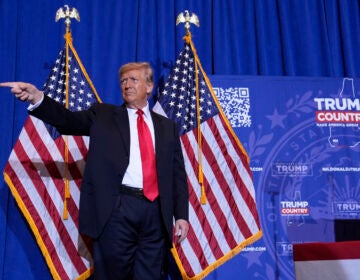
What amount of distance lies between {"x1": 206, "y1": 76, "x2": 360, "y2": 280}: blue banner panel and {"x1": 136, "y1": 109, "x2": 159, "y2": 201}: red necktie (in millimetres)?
1110

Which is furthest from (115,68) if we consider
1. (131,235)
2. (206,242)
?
(131,235)

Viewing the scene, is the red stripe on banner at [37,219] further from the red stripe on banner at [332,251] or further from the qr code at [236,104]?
the red stripe on banner at [332,251]

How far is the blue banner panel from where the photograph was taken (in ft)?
10.1

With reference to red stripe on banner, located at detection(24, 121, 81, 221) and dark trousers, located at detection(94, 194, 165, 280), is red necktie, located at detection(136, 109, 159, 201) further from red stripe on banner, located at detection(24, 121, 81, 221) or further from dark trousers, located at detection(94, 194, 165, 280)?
red stripe on banner, located at detection(24, 121, 81, 221)

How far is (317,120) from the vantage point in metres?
3.27

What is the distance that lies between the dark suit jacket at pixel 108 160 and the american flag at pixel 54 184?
686mm

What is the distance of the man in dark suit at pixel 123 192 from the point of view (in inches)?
79.7

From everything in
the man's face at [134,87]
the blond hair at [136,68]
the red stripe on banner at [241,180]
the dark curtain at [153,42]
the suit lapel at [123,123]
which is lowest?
the red stripe on banner at [241,180]

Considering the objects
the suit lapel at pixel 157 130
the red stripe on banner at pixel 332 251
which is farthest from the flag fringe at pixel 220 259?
the red stripe on banner at pixel 332 251

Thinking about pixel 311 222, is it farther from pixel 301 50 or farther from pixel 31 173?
pixel 31 173

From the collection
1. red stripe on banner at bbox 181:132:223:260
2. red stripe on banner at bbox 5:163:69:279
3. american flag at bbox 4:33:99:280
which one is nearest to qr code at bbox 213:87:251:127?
red stripe on banner at bbox 181:132:223:260

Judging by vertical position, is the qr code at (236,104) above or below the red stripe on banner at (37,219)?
above

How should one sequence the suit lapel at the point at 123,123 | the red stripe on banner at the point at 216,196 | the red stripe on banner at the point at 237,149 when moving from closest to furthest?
the suit lapel at the point at 123,123 < the red stripe on banner at the point at 216,196 < the red stripe on banner at the point at 237,149

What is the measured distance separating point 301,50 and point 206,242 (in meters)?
1.65
